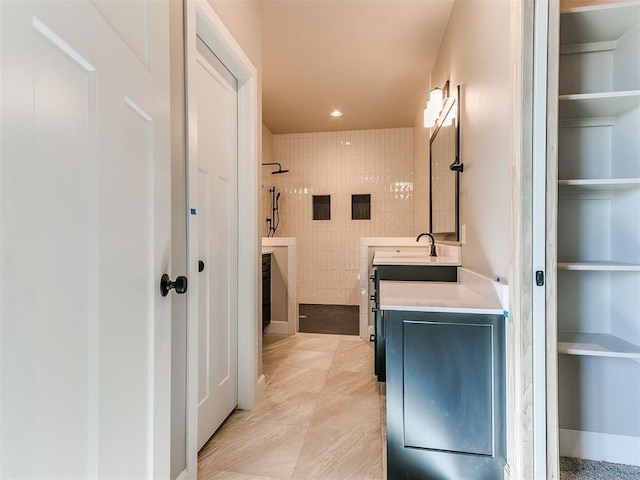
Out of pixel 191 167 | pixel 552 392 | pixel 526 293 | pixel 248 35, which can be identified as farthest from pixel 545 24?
pixel 248 35

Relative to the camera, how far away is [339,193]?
5078 millimetres

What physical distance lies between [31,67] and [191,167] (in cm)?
83

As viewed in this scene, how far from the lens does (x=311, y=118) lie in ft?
14.5

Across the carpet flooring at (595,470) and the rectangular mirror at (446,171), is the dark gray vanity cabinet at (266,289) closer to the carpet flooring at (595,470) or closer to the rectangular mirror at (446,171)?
the rectangular mirror at (446,171)

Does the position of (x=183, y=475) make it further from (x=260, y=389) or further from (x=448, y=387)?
(x=448, y=387)

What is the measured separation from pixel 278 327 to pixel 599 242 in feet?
9.48

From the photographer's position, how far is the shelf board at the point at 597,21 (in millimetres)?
1256

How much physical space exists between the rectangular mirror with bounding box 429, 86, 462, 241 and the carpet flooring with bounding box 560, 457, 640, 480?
51.5 inches

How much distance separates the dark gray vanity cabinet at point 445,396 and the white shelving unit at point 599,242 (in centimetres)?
41

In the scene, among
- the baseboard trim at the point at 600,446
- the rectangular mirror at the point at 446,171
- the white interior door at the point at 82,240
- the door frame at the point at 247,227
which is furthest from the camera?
the rectangular mirror at the point at 446,171

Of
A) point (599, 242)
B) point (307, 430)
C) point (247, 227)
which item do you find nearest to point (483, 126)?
point (599, 242)

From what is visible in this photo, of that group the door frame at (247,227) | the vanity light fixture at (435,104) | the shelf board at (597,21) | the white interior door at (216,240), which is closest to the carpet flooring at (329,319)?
the door frame at (247,227)

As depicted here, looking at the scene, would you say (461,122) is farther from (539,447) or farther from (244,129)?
(539,447)

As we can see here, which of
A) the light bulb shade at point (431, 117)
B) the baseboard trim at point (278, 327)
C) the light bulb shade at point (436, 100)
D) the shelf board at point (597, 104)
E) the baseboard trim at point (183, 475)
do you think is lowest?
the baseboard trim at point (278, 327)
